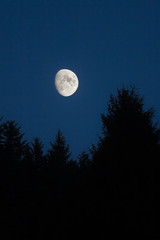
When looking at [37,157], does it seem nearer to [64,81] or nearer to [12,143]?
[12,143]

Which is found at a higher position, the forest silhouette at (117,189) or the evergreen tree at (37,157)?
the evergreen tree at (37,157)

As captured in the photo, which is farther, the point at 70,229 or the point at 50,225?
the point at 50,225

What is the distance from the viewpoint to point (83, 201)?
6750mm

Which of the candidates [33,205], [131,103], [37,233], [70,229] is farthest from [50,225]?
[131,103]

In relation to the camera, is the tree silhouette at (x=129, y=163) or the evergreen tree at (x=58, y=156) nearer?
the tree silhouette at (x=129, y=163)

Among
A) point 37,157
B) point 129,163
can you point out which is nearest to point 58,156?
point 37,157

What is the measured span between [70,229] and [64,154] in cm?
1545

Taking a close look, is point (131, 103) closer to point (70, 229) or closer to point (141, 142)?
point (141, 142)

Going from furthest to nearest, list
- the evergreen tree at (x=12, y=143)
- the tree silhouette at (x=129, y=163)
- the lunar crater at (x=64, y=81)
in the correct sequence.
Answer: the lunar crater at (x=64, y=81) → the evergreen tree at (x=12, y=143) → the tree silhouette at (x=129, y=163)

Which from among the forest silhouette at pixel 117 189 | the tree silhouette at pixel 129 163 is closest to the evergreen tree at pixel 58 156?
the forest silhouette at pixel 117 189

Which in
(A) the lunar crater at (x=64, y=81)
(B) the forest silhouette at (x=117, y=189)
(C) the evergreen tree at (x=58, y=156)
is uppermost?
(A) the lunar crater at (x=64, y=81)

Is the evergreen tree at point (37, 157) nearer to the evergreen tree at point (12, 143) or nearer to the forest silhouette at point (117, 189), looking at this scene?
the evergreen tree at point (12, 143)

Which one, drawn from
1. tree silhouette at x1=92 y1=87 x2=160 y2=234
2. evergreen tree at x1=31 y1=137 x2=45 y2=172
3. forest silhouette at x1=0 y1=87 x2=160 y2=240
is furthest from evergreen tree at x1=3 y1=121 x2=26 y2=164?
tree silhouette at x1=92 y1=87 x2=160 y2=234

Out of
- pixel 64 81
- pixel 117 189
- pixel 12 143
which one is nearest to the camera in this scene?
pixel 117 189
